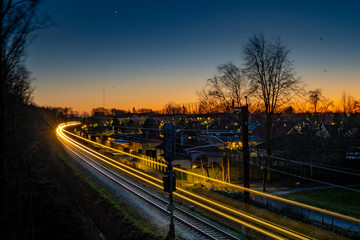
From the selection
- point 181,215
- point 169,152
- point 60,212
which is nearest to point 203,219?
point 181,215

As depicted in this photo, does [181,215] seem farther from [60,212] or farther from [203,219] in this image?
[60,212]

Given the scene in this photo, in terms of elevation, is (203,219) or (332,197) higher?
(203,219)

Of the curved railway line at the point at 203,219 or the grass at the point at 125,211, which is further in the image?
the grass at the point at 125,211

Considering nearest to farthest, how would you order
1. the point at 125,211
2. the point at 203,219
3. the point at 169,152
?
the point at 169,152
the point at 203,219
the point at 125,211

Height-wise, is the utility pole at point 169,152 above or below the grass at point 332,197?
above

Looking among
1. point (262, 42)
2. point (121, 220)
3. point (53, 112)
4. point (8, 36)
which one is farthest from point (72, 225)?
point (53, 112)

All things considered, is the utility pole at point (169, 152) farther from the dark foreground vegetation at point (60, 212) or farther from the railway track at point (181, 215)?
the dark foreground vegetation at point (60, 212)

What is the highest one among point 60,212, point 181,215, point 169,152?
point 169,152

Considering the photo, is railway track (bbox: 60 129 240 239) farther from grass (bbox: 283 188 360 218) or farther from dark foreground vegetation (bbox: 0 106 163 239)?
grass (bbox: 283 188 360 218)

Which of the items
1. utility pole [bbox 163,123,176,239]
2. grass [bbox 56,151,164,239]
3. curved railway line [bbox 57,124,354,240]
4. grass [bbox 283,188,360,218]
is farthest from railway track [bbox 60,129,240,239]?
grass [bbox 283,188,360,218]

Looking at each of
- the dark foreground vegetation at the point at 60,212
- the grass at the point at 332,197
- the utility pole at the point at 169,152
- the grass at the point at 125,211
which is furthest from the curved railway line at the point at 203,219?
the grass at the point at 332,197

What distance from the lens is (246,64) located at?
22.2 meters

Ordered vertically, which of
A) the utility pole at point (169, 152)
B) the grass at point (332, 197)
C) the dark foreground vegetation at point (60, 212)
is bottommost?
the grass at point (332, 197)

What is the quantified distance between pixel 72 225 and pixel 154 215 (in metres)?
4.22
